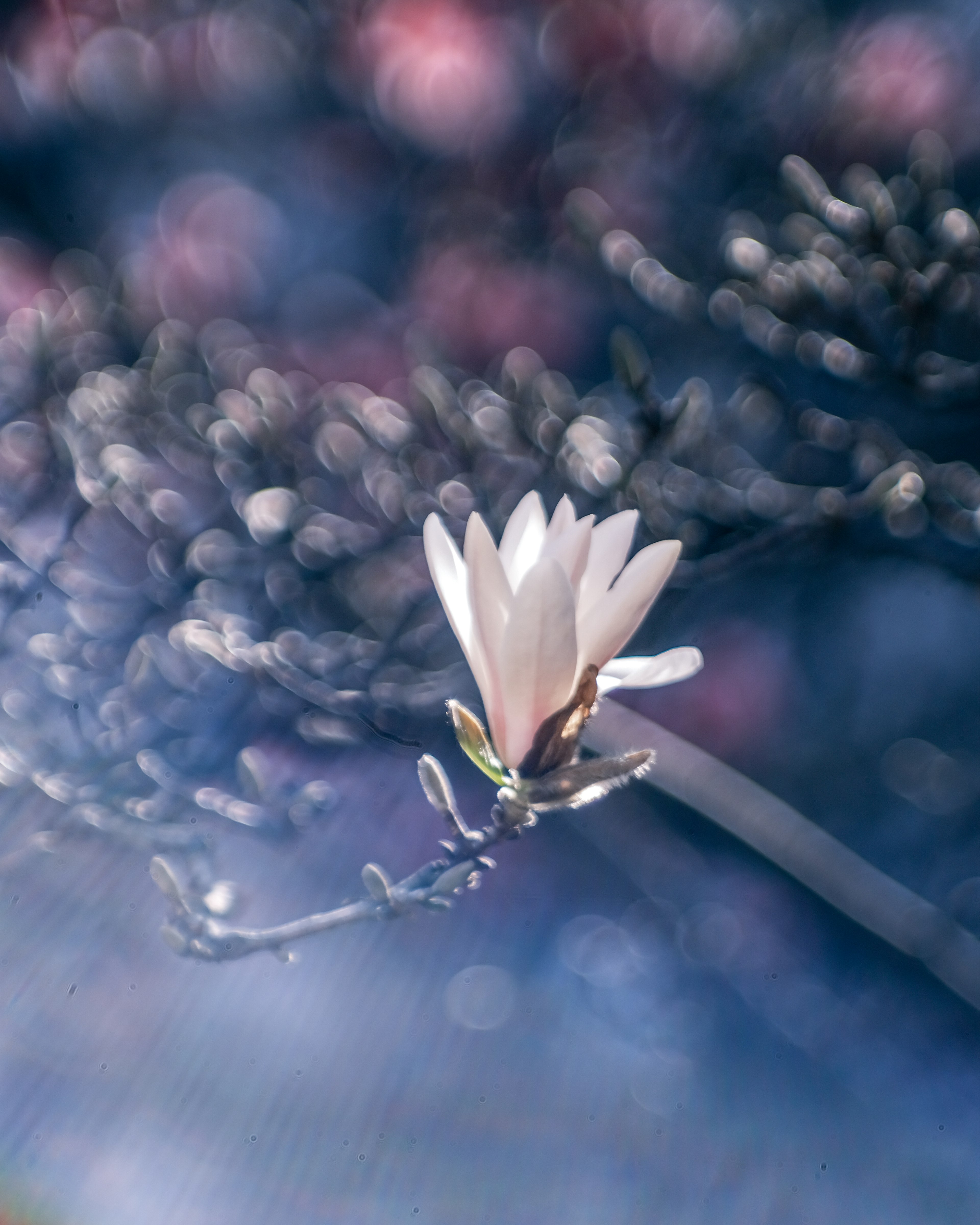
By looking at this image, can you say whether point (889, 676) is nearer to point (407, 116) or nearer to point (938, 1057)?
point (938, 1057)

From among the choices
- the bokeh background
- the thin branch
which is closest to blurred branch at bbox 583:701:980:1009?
the bokeh background

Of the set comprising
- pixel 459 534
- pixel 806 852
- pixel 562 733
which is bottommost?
pixel 806 852

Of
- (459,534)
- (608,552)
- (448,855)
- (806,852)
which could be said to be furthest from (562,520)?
(806,852)

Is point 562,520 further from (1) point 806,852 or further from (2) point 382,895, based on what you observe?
(1) point 806,852

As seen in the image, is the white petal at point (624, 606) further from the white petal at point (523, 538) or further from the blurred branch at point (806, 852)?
the blurred branch at point (806, 852)

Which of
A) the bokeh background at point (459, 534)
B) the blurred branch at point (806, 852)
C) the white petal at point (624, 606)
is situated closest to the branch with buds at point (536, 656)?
the white petal at point (624, 606)

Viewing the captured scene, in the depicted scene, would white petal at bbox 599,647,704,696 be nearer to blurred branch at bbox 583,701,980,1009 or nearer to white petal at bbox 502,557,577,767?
white petal at bbox 502,557,577,767
